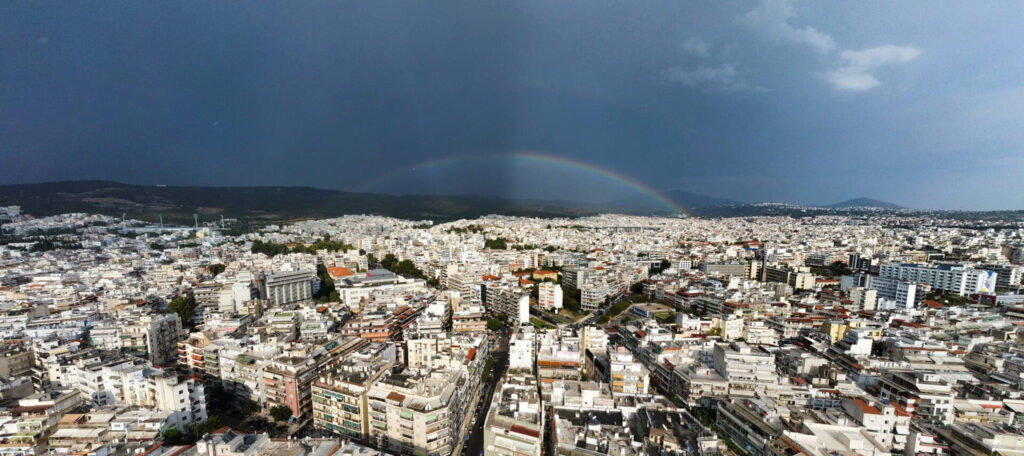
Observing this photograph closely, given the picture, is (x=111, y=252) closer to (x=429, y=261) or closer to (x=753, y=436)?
(x=429, y=261)

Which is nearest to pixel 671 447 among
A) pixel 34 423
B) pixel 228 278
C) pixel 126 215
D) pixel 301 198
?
pixel 34 423

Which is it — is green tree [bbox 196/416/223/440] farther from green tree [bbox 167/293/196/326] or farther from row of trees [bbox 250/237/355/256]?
row of trees [bbox 250/237/355/256]

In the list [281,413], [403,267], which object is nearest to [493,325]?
[281,413]

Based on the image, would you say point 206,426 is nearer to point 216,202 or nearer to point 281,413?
point 281,413

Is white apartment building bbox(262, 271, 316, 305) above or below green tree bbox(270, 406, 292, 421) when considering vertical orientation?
above

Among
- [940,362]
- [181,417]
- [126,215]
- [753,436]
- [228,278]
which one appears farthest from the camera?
[126,215]

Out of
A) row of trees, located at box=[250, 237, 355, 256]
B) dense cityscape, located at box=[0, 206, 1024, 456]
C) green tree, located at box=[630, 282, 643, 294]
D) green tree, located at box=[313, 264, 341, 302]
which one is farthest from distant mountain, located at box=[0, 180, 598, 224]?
green tree, located at box=[630, 282, 643, 294]
